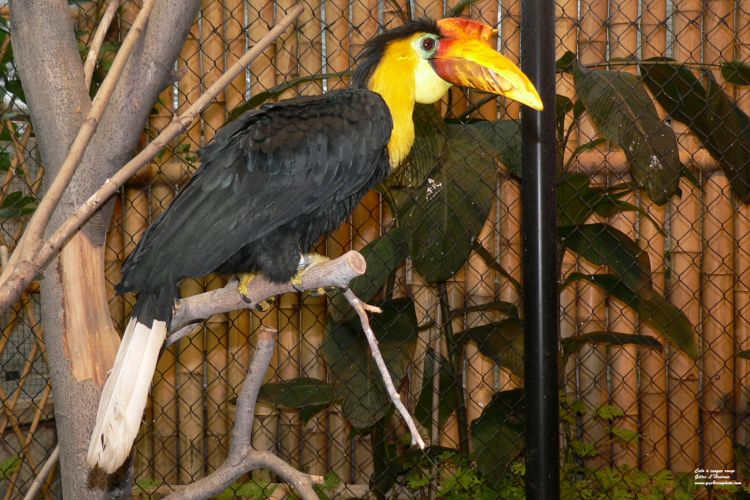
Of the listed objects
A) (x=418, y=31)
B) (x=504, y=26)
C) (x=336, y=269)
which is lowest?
(x=336, y=269)

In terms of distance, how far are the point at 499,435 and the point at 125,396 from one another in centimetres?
127

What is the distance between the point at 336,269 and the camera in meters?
1.21

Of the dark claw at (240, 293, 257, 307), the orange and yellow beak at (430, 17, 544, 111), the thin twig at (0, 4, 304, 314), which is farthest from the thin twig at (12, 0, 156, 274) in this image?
the orange and yellow beak at (430, 17, 544, 111)

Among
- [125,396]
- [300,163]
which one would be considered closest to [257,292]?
[300,163]

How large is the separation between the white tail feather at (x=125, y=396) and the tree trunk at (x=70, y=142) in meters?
0.06

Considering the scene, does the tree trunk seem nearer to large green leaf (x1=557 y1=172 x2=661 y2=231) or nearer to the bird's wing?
the bird's wing

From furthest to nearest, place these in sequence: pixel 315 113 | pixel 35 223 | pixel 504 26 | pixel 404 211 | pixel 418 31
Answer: pixel 504 26 < pixel 404 211 < pixel 418 31 < pixel 315 113 < pixel 35 223

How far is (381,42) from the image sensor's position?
5.42 feet

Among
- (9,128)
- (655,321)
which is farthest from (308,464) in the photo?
(9,128)

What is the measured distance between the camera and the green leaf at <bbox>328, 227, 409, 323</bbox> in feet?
6.95

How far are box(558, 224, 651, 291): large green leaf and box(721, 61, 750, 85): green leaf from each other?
541 millimetres

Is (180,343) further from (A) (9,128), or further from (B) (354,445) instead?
(A) (9,128)

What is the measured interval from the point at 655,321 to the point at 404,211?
2.52ft

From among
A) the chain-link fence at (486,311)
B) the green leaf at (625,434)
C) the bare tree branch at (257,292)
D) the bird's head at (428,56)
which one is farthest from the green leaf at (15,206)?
the green leaf at (625,434)
